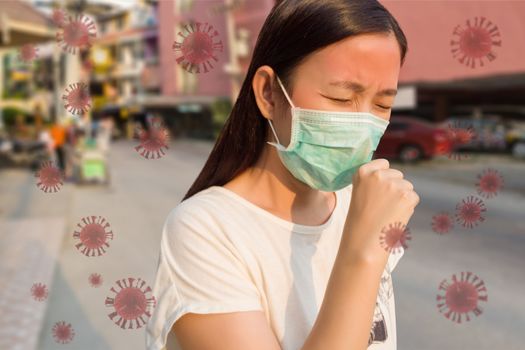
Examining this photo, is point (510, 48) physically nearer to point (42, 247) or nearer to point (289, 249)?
point (42, 247)

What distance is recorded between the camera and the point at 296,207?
3.61ft

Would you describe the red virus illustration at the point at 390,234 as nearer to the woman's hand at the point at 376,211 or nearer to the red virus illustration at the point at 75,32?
the woman's hand at the point at 376,211

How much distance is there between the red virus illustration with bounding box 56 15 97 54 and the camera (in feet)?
3.69

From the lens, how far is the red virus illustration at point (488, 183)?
1124 millimetres

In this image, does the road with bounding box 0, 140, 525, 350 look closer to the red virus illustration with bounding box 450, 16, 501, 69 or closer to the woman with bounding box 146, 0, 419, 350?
the woman with bounding box 146, 0, 419, 350

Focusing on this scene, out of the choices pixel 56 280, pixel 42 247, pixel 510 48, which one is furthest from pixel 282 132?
pixel 510 48

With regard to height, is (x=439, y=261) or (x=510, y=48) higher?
(x=510, y=48)

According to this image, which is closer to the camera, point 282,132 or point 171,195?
point 282,132

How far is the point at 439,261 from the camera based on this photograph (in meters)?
5.11

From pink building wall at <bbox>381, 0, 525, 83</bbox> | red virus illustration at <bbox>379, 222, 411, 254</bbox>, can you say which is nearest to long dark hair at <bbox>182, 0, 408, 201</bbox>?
red virus illustration at <bbox>379, 222, 411, 254</bbox>

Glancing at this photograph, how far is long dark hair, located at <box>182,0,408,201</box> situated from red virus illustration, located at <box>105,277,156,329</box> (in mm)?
223

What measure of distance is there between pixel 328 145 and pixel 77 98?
20.7 inches

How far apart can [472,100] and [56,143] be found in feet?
40.9

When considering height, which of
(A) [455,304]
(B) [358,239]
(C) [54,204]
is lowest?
(C) [54,204]
